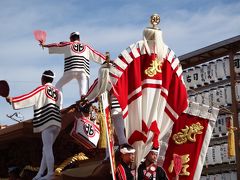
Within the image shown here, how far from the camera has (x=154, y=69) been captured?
276 inches

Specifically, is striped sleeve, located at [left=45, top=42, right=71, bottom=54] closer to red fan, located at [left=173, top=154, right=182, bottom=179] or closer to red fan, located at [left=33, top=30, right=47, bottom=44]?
red fan, located at [left=33, top=30, right=47, bottom=44]

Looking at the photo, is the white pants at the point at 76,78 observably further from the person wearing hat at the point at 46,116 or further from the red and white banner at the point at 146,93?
the red and white banner at the point at 146,93

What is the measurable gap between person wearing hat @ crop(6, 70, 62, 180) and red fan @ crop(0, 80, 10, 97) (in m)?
0.25

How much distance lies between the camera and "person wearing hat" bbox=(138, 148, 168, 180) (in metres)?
6.45

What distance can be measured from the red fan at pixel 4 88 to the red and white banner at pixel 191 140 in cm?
261

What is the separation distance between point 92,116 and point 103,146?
0.74 meters

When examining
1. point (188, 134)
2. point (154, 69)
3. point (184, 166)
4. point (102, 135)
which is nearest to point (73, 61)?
point (102, 135)

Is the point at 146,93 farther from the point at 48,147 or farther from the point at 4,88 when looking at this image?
the point at 4,88

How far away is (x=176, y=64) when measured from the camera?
24.0ft

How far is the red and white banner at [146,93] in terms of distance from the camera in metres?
6.77

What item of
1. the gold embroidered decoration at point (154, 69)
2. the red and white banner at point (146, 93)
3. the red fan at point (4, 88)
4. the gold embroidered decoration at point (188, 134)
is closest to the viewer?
the red and white banner at point (146, 93)

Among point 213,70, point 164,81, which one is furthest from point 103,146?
point 213,70

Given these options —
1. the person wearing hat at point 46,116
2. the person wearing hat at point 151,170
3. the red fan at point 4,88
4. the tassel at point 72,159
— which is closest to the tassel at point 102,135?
the tassel at point 72,159

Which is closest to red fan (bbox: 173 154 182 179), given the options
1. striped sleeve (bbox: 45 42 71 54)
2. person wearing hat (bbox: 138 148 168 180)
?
person wearing hat (bbox: 138 148 168 180)
